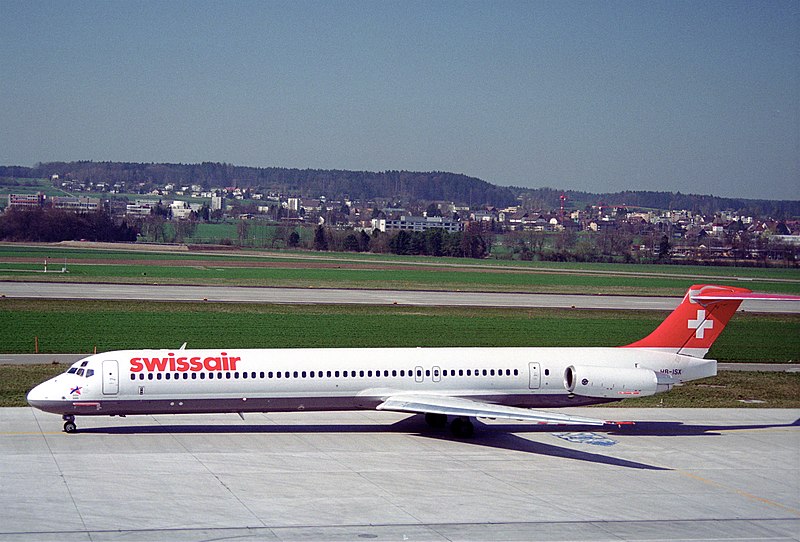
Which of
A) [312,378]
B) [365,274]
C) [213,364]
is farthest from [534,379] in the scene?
[365,274]

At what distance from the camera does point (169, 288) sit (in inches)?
3179

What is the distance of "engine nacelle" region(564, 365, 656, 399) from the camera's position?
3056 centimetres

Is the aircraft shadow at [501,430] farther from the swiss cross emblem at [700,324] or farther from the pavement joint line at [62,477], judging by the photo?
the swiss cross emblem at [700,324]

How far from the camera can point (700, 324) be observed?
108ft

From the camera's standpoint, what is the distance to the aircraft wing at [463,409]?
26820 millimetres

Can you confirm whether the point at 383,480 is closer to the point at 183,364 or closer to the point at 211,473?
the point at 211,473

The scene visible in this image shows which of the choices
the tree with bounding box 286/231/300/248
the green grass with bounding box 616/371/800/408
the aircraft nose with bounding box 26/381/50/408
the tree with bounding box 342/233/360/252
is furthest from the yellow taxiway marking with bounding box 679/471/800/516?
the tree with bounding box 286/231/300/248

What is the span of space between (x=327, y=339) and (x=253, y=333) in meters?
4.55

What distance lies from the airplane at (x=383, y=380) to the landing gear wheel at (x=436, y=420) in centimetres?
4

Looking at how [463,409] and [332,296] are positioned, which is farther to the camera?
[332,296]

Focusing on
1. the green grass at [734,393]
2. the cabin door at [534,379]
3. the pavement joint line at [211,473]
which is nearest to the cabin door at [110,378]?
the pavement joint line at [211,473]

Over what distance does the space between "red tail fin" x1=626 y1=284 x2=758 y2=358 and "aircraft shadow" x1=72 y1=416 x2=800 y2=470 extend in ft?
9.14

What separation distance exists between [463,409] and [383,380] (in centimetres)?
297

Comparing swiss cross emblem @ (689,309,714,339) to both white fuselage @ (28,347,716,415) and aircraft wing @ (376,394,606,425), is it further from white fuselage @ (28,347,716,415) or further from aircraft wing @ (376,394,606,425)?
aircraft wing @ (376,394,606,425)
